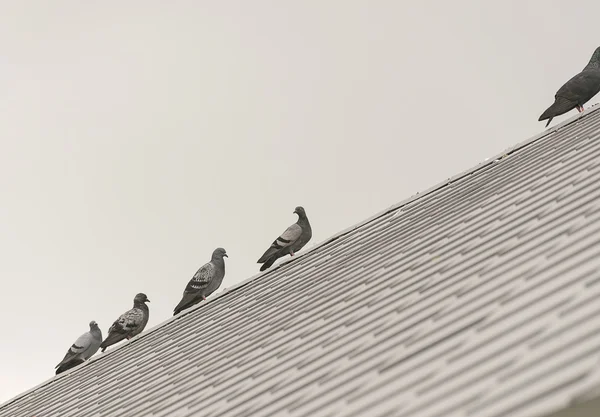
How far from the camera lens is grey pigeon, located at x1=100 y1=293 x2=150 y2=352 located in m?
12.2

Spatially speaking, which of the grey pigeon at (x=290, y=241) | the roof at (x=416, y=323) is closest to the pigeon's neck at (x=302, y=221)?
the grey pigeon at (x=290, y=241)

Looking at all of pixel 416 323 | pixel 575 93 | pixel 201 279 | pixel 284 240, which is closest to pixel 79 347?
pixel 201 279

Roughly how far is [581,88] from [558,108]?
1.40ft

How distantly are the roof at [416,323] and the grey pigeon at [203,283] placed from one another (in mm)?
1355

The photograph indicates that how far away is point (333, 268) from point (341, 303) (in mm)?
1895

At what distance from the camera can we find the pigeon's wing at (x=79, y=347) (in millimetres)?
12663

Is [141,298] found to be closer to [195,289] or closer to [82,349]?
[82,349]

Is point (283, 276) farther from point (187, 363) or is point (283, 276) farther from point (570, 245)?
point (570, 245)

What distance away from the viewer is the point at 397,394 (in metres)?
4.01

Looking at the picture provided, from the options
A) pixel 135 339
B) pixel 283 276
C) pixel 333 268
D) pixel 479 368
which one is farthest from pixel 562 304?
pixel 135 339

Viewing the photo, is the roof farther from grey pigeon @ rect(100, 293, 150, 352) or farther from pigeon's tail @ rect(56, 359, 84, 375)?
pigeon's tail @ rect(56, 359, 84, 375)

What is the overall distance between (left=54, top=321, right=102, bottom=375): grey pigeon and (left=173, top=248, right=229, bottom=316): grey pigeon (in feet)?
6.14

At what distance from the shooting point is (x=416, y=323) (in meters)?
5.01

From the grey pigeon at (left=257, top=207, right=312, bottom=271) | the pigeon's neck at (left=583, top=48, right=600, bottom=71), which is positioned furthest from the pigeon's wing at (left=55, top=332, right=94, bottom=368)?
the pigeon's neck at (left=583, top=48, right=600, bottom=71)
